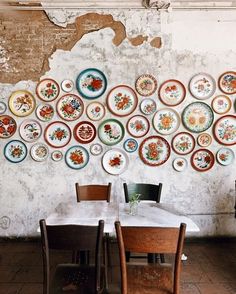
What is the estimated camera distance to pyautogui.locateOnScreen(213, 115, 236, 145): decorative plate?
3854 millimetres

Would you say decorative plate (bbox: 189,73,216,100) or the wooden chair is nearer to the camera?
the wooden chair

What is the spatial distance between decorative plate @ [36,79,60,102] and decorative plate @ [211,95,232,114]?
2097 millimetres

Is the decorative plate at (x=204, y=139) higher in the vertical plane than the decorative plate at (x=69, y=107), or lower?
lower

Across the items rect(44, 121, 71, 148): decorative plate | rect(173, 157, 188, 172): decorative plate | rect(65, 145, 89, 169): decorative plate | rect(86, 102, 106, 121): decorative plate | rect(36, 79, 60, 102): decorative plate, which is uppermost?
rect(36, 79, 60, 102): decorative plate

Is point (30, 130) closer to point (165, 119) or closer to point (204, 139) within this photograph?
point (165, 119)

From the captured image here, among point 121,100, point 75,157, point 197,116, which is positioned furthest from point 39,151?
point 197,116

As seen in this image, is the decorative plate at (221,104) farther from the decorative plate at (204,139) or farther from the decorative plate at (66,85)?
the decorative plate at (66,85)

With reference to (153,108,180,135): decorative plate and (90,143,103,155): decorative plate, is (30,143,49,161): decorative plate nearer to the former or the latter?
(90,143,103,155): decorative plate

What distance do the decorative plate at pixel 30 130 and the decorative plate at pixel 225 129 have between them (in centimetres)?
233

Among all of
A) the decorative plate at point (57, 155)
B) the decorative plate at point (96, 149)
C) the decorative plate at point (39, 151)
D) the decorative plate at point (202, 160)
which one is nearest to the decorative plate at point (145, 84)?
the decorative plate at point (96, 149)

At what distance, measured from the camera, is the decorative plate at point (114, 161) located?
3.86 m

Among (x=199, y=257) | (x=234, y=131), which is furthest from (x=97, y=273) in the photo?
(x=234, y=131)

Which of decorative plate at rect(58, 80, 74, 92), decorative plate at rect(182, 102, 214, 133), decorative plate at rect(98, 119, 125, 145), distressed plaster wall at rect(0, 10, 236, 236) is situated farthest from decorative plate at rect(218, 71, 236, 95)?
decorative plate at rect(58, 80, 74, 92)

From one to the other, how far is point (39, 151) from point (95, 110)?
91 centimetres
